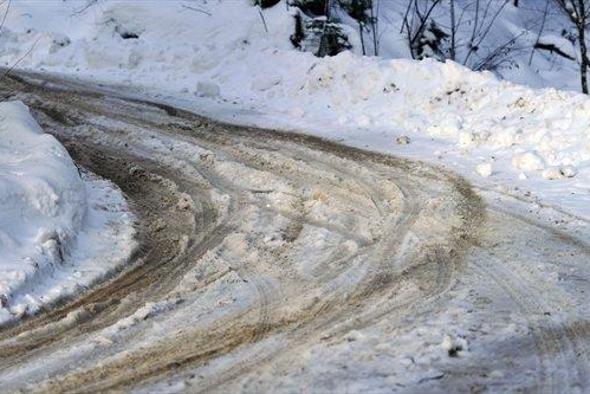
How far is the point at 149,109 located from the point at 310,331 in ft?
27.4

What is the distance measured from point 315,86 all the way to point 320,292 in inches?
323

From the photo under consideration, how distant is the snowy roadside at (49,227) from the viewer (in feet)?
20.9

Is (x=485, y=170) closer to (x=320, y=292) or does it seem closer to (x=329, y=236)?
(x=329, y=236)

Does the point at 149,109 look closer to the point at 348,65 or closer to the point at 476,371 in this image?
the point at 348,65

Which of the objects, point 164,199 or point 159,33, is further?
point 159,33

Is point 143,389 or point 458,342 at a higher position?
point 458,342

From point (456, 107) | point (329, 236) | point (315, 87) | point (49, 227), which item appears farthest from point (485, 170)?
point (315, 87)

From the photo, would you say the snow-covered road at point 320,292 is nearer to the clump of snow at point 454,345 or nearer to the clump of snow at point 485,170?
the clump of snow at point 454,345

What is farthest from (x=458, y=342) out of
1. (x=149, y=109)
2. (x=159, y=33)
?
(x=159, y=33)

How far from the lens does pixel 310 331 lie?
17.3ft

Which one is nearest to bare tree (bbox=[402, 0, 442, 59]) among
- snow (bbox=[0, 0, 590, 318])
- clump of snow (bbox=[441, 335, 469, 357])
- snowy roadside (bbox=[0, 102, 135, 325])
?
snow (bbox=[0, 0, 590, 318])

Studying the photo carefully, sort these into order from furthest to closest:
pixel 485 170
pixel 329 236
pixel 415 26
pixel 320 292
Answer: pixel 415 26, pixel 485 170, pixel 329 236, pixel 320 292

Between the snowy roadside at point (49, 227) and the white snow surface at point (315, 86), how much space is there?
3.97m

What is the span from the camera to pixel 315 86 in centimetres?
1373
